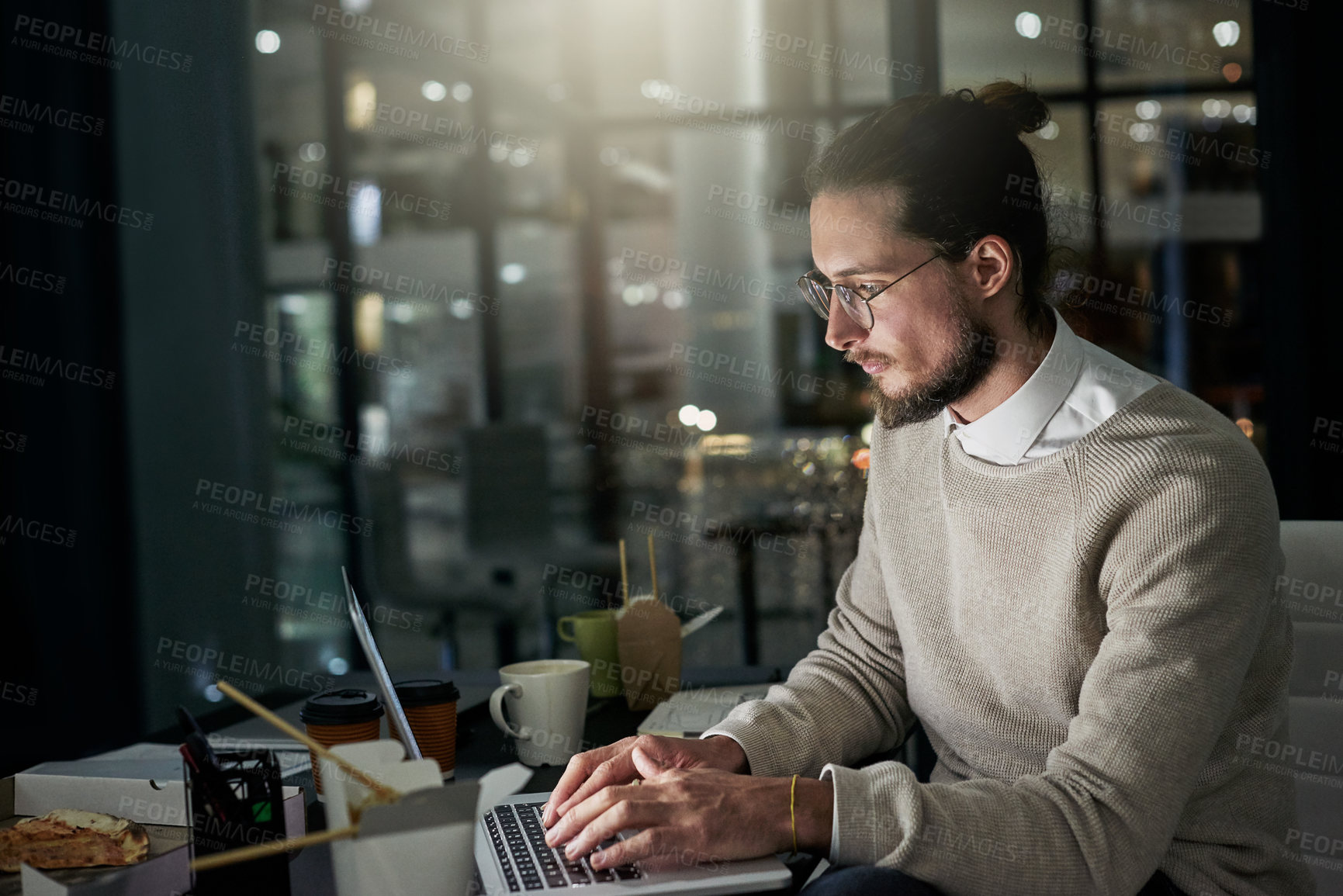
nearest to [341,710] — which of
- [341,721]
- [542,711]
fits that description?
[341,721]

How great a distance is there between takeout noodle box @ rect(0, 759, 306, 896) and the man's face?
0.83 metres

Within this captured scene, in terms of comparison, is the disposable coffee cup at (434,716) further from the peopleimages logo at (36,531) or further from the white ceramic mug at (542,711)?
the peopleimages logo at (36,531)

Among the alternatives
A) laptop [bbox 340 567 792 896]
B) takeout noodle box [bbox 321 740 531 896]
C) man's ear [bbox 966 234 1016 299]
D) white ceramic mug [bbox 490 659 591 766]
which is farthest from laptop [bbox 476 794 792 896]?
man's ear [bbox 966 234 1016 299]

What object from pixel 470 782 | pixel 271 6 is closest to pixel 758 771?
pixel 470 782

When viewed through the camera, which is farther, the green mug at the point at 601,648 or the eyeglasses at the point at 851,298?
the green mug at the point at 601,648

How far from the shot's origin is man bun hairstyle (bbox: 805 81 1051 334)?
4.21ft

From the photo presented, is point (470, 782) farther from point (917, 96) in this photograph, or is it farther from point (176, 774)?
point (917, 96)

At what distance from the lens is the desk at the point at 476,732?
0.98 meters

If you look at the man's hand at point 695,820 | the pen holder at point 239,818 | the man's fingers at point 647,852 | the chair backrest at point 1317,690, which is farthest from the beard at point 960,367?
the pen holder at point 239,818

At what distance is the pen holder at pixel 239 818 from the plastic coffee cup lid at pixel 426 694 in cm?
36

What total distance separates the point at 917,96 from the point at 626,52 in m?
3.95

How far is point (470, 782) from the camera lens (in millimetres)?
745

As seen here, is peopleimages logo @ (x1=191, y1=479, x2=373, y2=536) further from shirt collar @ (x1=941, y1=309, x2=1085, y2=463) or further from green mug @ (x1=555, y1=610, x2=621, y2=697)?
shirt collar @ (x1=941, y1=309, x2=1085, y2=463)

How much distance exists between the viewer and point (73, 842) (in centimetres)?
90
